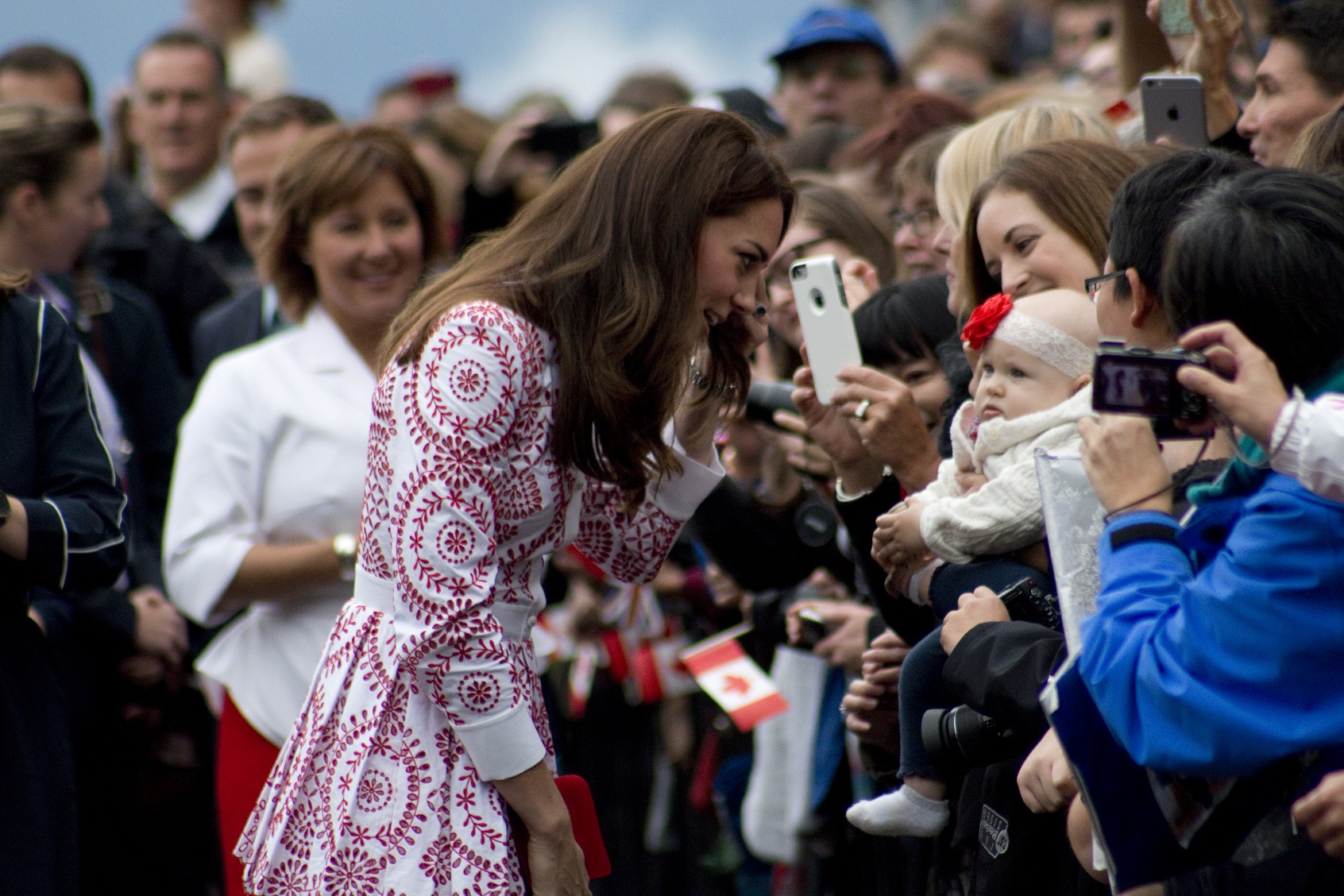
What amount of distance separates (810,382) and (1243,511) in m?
1.35

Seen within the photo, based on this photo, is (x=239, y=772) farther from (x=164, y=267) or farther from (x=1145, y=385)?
(x=164, y=267)

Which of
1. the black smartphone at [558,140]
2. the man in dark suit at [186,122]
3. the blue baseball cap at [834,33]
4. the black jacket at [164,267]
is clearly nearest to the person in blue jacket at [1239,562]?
the blue baseball cap at [834,33]

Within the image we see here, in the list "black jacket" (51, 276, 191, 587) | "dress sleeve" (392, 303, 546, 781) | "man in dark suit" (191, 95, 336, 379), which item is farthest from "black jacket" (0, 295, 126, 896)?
"man in dark suit" (191, 95, 336, 379)

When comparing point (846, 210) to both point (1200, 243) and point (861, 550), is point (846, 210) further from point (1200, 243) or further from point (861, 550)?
point (1200, 243)

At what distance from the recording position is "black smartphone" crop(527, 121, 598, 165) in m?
5.87

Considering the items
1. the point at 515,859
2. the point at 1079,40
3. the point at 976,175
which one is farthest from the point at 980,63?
the point at 515,859

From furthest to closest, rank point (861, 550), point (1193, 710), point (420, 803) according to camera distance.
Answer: point (861, 550) < point (420, 803) < point (1193, 710)

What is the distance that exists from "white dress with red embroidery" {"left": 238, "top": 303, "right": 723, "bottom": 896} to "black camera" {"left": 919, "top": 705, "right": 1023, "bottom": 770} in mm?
648

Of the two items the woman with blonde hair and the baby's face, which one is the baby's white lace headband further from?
the woman with blonde hair

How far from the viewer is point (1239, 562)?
1.78m

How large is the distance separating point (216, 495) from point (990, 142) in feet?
6.37

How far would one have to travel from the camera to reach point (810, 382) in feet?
10.2

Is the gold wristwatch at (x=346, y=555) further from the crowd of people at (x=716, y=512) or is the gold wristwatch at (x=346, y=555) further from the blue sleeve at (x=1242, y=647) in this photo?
the blue sleeve at (x=1242, y=647)

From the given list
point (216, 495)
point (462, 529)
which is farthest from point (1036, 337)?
point (216, 495)
